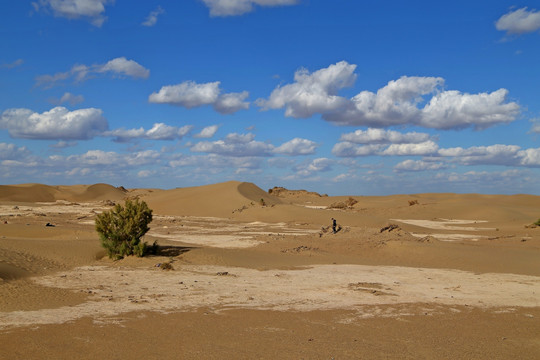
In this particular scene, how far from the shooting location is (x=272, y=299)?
10.8 m

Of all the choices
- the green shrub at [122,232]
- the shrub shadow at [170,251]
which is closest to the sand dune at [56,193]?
the green shrub at [122,232]

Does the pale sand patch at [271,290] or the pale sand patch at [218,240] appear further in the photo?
the pale sand patch at [218,240]

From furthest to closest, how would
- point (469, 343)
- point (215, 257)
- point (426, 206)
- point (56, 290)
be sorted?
point (426, 206) < point (215, 257) < point (56, 290) < point (469, 343)

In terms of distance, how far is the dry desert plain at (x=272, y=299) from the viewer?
7125 millimetres

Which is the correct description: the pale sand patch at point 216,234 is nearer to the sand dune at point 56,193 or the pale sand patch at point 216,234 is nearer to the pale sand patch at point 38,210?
the pale sand patch at point 38,210

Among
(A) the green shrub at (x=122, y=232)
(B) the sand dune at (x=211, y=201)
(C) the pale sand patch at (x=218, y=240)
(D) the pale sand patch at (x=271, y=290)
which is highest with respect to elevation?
(B) the sand dune at (x=211, y=201)

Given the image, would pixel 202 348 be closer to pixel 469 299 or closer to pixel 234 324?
pixel 234 324

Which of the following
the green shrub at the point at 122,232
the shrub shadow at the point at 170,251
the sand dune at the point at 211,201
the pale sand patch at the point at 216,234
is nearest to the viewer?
the green shrub at the point at 122,232

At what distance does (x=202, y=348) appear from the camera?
22.9 feet

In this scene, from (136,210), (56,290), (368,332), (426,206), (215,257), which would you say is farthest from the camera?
(426,206)

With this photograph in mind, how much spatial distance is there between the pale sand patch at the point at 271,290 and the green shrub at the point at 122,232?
1754 millimetres

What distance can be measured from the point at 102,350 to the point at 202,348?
1398mm

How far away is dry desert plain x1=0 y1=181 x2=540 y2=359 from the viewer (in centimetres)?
712

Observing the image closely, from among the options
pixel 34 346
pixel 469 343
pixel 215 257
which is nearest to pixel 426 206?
pixel 215 257
